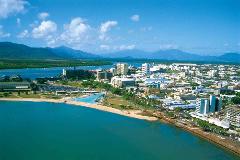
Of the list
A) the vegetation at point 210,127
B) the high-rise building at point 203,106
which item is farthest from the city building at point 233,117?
the high-rise building at point 203,106

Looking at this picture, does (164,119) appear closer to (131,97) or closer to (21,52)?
(131,97)

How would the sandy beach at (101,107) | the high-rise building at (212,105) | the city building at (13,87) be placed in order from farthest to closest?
1. the city building at (13,87)
2. the high-rise building at (212,105)
3. the sandy beach at (101,107)

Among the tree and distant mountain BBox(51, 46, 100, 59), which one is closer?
the tree

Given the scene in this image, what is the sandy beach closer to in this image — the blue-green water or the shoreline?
the shoreline

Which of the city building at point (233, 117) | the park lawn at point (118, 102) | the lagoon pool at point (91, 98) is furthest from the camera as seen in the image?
the lagoon pool at point (91, 98)

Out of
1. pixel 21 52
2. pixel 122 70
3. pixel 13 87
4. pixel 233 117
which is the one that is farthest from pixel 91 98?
pixel 21 52

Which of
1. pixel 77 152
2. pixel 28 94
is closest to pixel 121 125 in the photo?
pixel 77 152

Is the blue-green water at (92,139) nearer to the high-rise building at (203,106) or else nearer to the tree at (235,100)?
the high-rise building at (203,106)

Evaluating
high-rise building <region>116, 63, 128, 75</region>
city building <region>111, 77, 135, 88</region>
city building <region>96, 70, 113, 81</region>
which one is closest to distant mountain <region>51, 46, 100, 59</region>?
high-rise building <region>116, 63, 128, 75</region>

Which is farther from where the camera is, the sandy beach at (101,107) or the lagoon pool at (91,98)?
the lagoon pool at (91,98)

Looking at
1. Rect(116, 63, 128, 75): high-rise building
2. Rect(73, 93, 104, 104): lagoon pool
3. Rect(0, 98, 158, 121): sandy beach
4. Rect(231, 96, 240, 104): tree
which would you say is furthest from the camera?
Rect(116, 63, 128, 75): high-rise building
